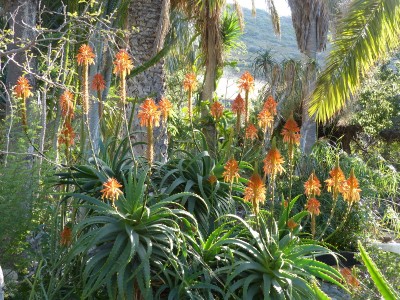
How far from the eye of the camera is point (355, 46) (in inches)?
424

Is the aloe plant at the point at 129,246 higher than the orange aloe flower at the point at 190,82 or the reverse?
the reverse

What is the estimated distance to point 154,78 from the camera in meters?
10.9

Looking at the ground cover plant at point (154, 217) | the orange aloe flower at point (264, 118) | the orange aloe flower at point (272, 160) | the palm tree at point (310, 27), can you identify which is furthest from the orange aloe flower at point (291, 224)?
the palm tree at point (310, 27)

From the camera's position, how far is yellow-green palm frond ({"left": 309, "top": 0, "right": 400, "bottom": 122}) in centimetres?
1054

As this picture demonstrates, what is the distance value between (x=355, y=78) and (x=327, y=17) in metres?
9.09

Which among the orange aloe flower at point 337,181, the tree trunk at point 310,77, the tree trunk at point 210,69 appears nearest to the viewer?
the orange aloe flower at point 337,181

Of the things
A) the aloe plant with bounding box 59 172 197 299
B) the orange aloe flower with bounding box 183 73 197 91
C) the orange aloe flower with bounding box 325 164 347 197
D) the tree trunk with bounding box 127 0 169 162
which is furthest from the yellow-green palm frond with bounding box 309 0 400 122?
the aloe plant with bounding box 59 172 197 299

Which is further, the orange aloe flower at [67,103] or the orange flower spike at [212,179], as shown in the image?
the orange flower spike at [212,179]

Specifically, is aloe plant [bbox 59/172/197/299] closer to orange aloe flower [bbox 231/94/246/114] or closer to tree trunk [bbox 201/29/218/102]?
orange aloe flower [bbox 231/94/246/114]

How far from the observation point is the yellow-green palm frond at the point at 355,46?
10539 millimetres

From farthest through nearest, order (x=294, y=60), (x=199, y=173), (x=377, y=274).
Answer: (x=294, y=60) → (x=199, y=173) → (x=377, y=274)

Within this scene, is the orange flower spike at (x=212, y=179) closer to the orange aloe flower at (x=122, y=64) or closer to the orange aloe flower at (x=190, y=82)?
the orange aloe flower at (x=190, y=82)

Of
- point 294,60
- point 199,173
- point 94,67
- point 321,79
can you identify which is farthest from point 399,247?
point 294,60

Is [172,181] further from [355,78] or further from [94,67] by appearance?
[355,78]
